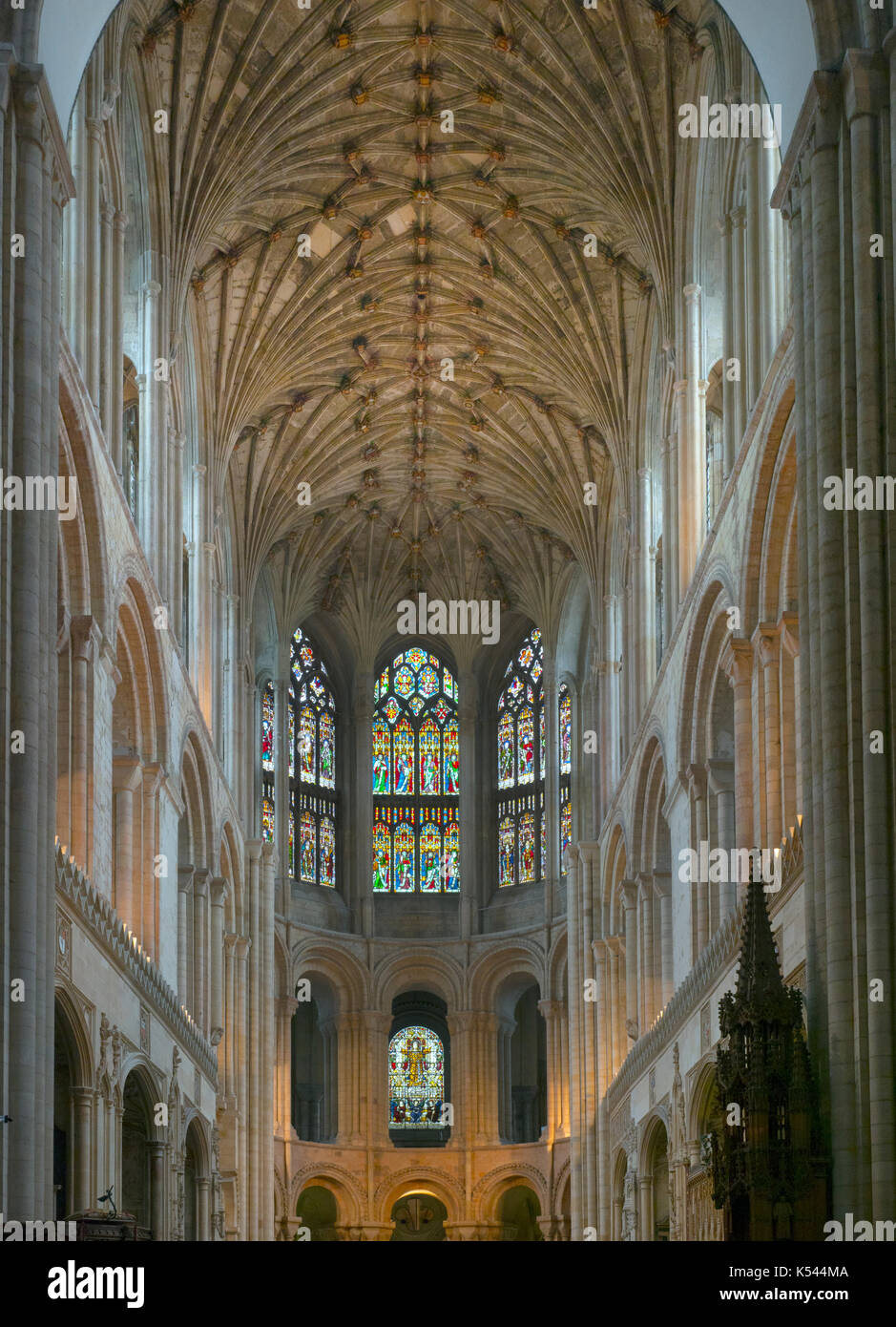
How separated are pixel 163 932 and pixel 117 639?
534 centimetres

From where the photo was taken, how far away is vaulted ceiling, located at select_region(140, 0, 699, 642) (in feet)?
110

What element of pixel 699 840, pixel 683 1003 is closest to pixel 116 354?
pixel 699 840

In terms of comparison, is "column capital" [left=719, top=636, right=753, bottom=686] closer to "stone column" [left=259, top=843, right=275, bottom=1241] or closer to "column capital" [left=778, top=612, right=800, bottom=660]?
"column capital" [left=778, top=612, right=800, bottom=660]

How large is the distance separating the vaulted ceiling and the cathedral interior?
3.7 inches

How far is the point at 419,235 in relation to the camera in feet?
132

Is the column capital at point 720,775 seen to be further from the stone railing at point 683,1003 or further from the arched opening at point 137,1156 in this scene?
the arched opening at point 137,1156

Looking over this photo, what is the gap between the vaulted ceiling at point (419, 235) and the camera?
33.4 meters

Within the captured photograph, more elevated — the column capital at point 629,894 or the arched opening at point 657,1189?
the column capital at point 629,894

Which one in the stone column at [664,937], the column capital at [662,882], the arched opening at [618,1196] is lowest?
the arched opening at [618,1196]

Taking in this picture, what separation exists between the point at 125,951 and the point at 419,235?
1796cm

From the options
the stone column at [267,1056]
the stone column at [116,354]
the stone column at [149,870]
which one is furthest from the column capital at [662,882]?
the stone column at [116,354]

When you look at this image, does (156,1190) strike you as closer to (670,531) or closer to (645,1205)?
(645,1205)

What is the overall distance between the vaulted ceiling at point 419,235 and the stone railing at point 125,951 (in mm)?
11795
